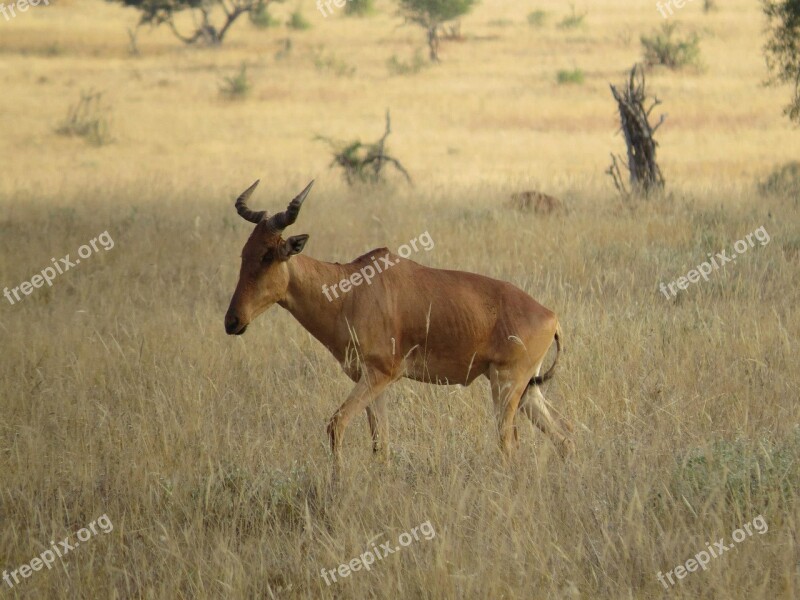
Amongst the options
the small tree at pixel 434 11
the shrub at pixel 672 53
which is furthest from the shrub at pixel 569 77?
the small tree at pixel 434 11

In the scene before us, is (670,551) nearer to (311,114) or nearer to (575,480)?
(575,480)

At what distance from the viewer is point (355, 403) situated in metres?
5.57

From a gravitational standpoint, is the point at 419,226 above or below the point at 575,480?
below

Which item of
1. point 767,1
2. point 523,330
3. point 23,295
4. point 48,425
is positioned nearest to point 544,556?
point 523,330

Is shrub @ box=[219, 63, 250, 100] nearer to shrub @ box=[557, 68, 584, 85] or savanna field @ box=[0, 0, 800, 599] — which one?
shrub @ box=[557, 68, 584, 85]

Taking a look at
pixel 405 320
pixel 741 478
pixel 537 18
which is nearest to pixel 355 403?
pixel 405 320

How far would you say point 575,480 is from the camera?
5.19 m

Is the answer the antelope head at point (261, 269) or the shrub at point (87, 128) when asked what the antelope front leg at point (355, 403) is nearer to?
the antelope head at point (261, 269)

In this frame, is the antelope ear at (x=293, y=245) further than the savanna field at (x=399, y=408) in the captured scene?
Yes

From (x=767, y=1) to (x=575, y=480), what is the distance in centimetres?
A: 1393

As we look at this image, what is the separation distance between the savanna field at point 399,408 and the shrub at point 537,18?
32911 mm

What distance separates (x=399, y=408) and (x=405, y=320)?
3.55 ft

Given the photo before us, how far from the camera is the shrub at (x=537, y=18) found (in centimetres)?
5238

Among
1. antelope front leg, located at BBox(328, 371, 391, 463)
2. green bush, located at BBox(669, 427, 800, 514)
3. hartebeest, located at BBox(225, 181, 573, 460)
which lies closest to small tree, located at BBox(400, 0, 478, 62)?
hartebeest, located at BBox(225, 181, 573, 460)
